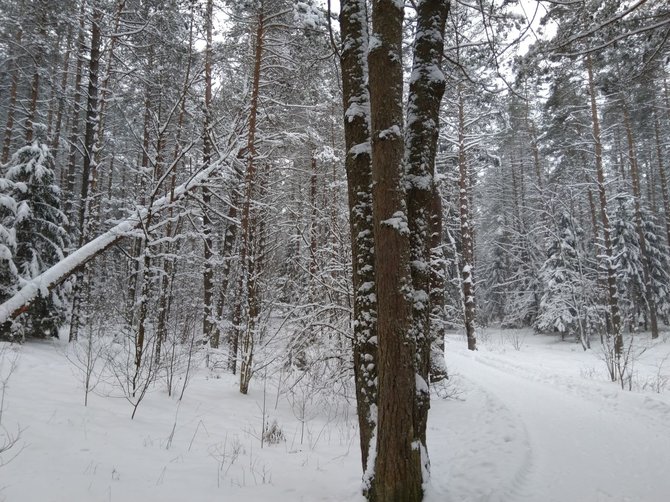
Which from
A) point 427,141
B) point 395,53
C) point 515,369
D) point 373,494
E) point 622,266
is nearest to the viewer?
point 373,494

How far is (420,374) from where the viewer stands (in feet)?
12.0

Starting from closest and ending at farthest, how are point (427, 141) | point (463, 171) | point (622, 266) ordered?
point (427, 141) → point (463, 171) → point (622, 266)

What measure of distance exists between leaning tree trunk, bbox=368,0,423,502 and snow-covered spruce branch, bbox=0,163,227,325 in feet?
13.8

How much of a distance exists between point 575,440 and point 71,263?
26.6 ft

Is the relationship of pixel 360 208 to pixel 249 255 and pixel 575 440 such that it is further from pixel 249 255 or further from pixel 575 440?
pixel 249 255

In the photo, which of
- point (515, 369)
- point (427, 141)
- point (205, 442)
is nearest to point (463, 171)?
point (515, 369)

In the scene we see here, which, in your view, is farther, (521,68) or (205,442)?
(521,68)

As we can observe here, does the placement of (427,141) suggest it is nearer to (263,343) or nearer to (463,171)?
(263,343)

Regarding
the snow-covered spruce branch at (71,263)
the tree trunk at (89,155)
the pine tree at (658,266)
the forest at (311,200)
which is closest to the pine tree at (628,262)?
the forest at (311,200)

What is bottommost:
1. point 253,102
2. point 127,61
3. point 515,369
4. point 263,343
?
point 515,369

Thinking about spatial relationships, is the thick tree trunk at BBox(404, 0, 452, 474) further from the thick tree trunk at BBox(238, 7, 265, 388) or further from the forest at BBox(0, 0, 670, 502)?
the thick tree trunk at BBox(238, 7, 265, 388)

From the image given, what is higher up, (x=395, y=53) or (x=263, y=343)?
(x=395, y=53)

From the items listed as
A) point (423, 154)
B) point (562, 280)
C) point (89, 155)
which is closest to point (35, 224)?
point (89, 155)

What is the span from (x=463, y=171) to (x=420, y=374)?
1396cm
